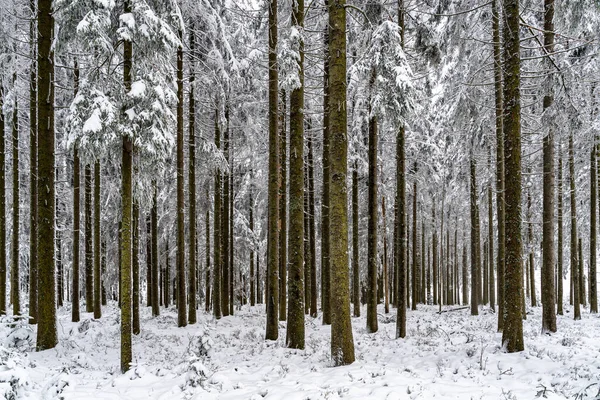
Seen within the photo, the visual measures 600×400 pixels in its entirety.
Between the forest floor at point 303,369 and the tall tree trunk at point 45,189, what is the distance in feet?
2.66

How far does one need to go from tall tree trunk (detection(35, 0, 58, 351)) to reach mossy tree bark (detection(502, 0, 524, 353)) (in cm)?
1161

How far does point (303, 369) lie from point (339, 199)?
3.67m

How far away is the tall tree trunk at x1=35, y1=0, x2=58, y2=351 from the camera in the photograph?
35.3 feet

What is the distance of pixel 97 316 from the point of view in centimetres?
1684

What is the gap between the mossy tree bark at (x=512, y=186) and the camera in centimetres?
880

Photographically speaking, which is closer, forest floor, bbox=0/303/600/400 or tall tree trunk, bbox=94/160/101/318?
forest floor, bbox=0/303/600/400

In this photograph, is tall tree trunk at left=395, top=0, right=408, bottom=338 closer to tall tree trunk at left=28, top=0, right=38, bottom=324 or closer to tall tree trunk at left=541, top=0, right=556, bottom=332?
tall tree trunk at left=541, top=0, right=556, bottom=332

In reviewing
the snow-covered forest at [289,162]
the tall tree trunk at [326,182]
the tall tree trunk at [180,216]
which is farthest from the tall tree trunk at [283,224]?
the tall tree trunk at [180,216]

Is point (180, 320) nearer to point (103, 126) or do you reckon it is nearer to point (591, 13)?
point (103, 126)

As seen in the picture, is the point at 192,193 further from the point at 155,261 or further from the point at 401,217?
the point at 401,217

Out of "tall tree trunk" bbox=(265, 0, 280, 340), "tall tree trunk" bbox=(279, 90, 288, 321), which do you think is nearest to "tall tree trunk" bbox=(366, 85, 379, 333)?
"tall tree trunk" bbox=(279, 90, 288, 321)

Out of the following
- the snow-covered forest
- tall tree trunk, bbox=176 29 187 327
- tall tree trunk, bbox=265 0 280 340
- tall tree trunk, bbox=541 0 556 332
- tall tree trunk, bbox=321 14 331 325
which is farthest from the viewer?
tall tree trunk, bbox=176 29 187 327

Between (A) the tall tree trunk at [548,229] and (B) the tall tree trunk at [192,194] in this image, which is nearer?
(A) the tall tree trunk at [548,229]

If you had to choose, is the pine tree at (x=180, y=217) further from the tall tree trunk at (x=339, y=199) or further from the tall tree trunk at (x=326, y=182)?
the tall tree trunk at (x=339, y=199)
